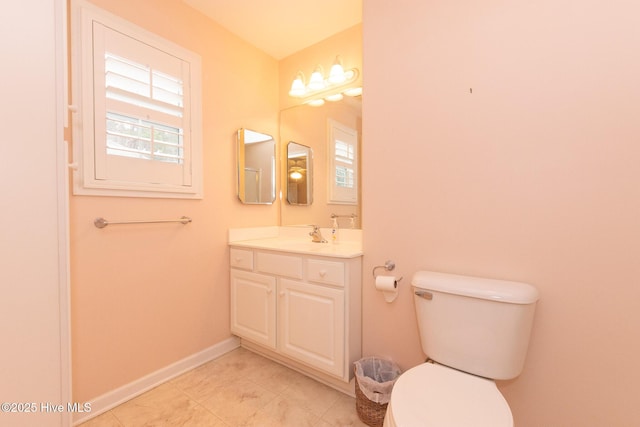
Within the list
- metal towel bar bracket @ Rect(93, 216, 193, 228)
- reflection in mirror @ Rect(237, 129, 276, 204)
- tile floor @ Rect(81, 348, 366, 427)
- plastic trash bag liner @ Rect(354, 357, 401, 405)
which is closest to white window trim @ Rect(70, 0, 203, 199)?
metal towel bar bracket @ Rect(93, 216, 193, 228)

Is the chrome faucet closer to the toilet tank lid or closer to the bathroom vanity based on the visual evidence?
the bathroom vanity

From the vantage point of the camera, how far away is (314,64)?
86.5 inches

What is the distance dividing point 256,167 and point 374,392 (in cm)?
174

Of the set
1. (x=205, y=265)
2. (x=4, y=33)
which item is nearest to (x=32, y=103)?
(x=4, y=33)

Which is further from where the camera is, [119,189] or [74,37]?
[119,189]

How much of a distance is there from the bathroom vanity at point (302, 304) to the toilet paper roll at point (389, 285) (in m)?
0.16

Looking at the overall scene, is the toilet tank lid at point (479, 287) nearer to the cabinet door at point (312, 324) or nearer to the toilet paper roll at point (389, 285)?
the toilet paper roll at point (389, 285)

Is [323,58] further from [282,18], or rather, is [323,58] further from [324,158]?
[324,158]

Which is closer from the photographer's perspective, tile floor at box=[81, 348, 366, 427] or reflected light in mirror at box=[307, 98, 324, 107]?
tile floor at box=[81, 348, 366, 427]

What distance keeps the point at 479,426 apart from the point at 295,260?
3.65 feet

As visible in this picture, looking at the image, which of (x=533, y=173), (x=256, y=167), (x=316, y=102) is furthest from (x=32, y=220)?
(x=533, y=173)

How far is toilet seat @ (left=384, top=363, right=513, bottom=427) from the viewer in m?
0.81

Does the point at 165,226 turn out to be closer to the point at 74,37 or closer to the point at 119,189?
the point at 119,189

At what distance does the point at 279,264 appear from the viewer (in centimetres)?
172
